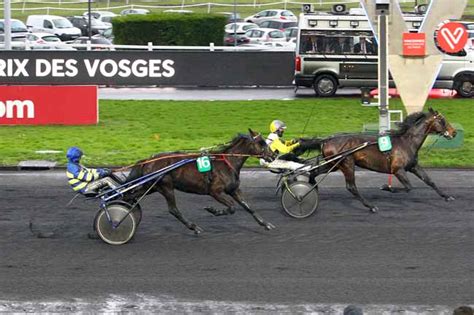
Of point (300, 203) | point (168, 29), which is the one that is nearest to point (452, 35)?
point (168, 29)

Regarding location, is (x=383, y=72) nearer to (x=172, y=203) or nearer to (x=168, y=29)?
(x=172, y=203)

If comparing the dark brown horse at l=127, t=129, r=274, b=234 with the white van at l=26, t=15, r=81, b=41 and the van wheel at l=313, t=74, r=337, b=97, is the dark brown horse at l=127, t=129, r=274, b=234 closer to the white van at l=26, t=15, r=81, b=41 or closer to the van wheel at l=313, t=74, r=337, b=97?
the van wheel at l=313, t=74, r=337, b=97

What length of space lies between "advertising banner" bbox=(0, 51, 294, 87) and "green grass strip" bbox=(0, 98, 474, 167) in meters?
2.31

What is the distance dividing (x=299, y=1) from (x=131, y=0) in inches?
422

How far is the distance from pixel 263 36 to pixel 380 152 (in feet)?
104

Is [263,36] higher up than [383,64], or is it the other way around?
[383,64]

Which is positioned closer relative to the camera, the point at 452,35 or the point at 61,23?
the point at 452,35

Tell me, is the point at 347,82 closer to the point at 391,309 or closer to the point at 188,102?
the point at 188,102

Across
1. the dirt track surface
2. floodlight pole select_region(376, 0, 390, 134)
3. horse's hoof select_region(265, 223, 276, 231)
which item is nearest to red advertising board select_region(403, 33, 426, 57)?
floodlight pole select_region(376, 0, 390, 134)

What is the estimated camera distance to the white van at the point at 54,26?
48.3m

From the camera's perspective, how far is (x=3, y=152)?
19188 mm

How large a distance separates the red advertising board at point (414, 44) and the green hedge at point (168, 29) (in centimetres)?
1527

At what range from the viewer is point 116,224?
475 inches

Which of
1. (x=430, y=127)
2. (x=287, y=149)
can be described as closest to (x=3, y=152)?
(x=287, y=149)
